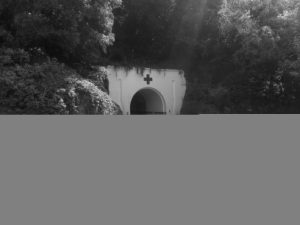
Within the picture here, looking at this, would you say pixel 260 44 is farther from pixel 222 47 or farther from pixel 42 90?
pixel 42 90

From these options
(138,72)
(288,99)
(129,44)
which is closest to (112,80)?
(138,72)

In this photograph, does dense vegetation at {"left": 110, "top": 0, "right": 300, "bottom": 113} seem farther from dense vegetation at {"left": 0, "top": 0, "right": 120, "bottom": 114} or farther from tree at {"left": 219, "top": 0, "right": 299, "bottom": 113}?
dense vegetation at {"left": 0, "top": 0, "right": 120, "bottom": 114}

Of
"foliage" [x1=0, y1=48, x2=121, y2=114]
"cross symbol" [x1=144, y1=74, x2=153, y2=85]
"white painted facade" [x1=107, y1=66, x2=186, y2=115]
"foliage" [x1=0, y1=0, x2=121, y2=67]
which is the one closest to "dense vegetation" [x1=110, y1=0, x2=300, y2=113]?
"white painted facade" [x1=107, y1=66, x2=186, y2=115]

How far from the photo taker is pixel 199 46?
1758 cm

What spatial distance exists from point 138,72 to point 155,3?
388 cm

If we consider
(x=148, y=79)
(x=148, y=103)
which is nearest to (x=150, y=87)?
(x=148, y=79)

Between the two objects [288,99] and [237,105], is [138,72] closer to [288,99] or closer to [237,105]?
[237,105]

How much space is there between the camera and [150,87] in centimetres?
1678

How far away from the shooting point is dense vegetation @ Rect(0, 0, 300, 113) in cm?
1252

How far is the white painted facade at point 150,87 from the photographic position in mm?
15945

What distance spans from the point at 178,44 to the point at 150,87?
2837 mm

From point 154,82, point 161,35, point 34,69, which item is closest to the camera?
point 34,69

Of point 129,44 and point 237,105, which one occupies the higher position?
point 129,44

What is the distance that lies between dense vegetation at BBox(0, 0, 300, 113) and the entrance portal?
1.25 metres
